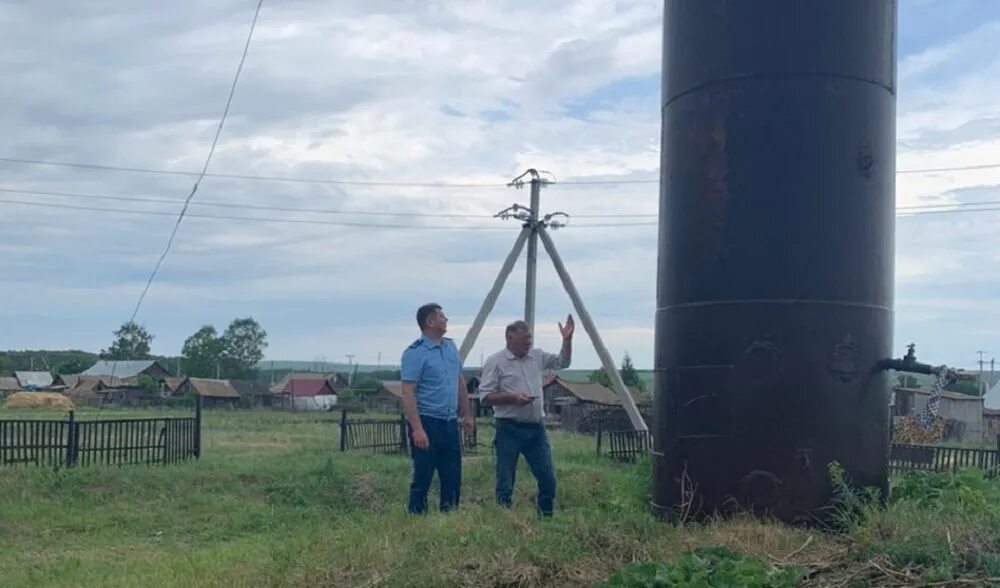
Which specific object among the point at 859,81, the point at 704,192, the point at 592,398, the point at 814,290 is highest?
the point at 859,81

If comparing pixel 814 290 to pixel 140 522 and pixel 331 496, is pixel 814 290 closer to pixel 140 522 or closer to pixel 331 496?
pixel 140 522

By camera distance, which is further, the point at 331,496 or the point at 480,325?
the point at 480,325

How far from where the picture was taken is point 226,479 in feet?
45.0

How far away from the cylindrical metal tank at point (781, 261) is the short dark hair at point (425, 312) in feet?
6.73

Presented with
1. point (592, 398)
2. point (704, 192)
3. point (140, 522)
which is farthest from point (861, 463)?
point (592, 398)

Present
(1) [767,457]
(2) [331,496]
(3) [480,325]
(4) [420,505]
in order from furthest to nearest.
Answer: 1. (3) [480,325]
2. (2) [331,496]
3. (4) [420,505]
4. (1) [767,457]

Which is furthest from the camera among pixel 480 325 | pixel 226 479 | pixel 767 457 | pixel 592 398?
pixel 592 398

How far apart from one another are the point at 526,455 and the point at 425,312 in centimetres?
110

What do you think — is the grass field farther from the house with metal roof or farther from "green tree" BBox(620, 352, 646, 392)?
the house with metal roof

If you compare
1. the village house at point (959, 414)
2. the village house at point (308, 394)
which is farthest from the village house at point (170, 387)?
the village house at point (959, 414)

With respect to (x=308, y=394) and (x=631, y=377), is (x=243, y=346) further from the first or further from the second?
(x=631, y=377)

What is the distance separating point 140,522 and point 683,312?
24.2ft

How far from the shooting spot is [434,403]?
650 centimetres

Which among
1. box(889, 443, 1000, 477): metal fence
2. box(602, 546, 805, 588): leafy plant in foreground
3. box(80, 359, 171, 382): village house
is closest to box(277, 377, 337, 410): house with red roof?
box(80, 359, 171, 382): village house
